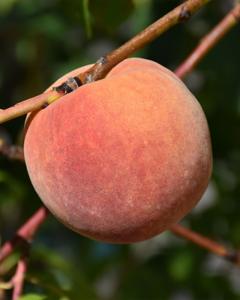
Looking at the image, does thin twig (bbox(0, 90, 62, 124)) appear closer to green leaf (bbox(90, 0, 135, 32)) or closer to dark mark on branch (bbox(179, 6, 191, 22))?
dark mark on branch (bbox(179, 6, 191, 22))

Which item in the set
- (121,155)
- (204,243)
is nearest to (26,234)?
(204,243)

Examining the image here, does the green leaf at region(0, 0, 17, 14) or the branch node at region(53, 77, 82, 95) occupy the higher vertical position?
the branch node at region(53, 77, 82, 95)

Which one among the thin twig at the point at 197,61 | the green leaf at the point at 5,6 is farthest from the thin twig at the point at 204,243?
the green leaf at the point at 5,6

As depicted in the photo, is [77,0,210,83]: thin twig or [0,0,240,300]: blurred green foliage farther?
[0,0,240,300]: blurred green foliage

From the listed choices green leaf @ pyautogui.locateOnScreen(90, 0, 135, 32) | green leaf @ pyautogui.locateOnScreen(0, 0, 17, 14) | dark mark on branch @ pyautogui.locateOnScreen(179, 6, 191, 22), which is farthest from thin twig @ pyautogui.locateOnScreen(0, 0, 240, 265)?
green leaf @ pyautogui.locateOnScreen(0, 0, 17, 14)

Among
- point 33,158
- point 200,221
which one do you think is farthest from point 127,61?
point 200,221

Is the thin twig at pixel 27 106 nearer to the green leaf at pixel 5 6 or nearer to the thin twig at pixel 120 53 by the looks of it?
the thin twig at pixel 120 53
